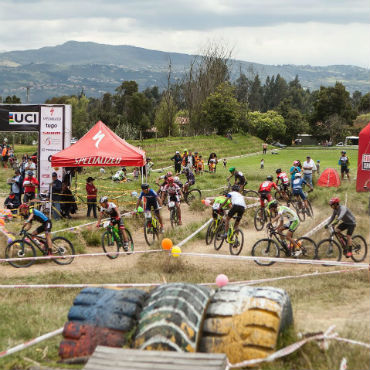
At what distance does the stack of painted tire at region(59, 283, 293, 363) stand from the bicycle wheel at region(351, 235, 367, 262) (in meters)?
7.02

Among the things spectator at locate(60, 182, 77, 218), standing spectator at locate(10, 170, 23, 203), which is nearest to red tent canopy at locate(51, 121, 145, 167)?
spectator at locate(60, 182, 77, 218)

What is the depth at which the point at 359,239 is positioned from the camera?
46.8 feet

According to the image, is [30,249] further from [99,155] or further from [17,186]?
[17,186]

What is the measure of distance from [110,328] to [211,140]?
62877 mm

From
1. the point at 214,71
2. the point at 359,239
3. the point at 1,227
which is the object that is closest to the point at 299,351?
the point at 359,239

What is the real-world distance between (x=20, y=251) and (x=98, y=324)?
779 cm

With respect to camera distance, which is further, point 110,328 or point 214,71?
point 214,71

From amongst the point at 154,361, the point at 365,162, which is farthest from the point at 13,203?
the point at 154,361

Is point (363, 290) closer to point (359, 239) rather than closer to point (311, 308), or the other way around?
point (311, 308)

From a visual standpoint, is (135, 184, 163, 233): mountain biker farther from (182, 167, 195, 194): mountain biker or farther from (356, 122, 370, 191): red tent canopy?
(356, 122, 370, 191): red tent canopy

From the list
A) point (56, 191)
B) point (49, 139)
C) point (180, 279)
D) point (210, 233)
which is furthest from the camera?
point (49, 139)

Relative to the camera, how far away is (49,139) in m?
21.4

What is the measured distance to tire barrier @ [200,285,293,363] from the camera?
6844 millimetres

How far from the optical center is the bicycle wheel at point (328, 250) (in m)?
13.9
